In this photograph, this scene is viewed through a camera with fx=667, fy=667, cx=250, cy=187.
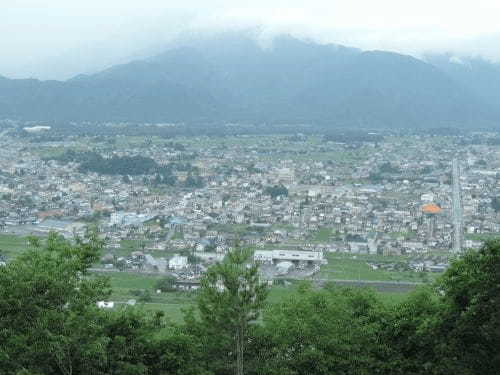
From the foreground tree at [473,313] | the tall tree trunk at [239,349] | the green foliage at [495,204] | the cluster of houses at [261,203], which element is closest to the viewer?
the foreground tree at [473,313]

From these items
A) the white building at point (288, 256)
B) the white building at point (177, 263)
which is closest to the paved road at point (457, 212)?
the white building at point (288, 256)

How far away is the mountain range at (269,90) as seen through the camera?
5772 cm

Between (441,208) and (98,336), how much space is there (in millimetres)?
17247

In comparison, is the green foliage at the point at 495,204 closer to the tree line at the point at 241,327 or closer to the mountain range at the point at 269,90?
the tree line at the point at 241,327

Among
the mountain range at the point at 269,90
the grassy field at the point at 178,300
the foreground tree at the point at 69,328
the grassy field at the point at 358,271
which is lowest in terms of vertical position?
the grassy field at the point at 358,271

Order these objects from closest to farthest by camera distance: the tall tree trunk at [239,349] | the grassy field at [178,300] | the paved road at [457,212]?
Answer: the tall tree trunk at [239,349] < the grassy field at [178,300] < the paved road at [457,212]

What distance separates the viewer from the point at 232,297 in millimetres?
4746

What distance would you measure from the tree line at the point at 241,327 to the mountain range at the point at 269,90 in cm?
4927

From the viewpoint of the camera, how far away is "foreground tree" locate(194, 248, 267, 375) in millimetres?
4742

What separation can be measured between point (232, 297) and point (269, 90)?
71.6 m

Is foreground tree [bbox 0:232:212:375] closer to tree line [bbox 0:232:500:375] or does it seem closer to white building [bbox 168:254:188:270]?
tree line [bbox 0:232:500:375]

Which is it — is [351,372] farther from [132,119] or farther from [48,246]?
[132,119]

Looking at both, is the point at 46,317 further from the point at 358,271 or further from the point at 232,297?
the point at 358,271

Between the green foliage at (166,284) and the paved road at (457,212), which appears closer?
the green foliage at (166,284)
